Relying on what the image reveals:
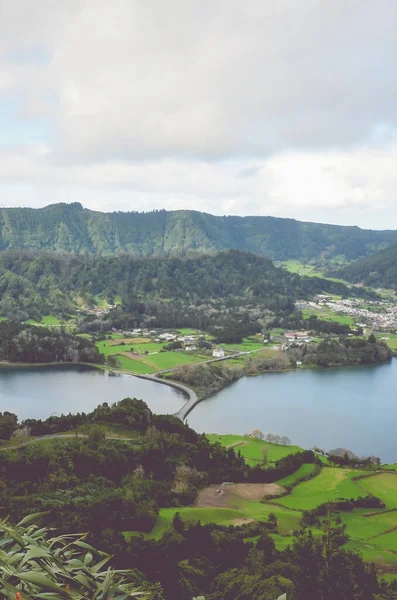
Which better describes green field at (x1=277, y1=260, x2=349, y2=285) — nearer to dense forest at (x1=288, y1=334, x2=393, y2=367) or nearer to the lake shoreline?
dense forest at (x1=288, y1=334, x2=393, y2=367)

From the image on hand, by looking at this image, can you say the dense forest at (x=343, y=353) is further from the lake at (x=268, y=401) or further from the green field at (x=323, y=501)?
the green field at (x=323, y=501)

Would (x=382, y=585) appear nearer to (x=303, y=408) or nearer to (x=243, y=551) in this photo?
(x=243, y=551)

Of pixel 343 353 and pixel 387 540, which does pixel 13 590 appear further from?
pixel 343 353

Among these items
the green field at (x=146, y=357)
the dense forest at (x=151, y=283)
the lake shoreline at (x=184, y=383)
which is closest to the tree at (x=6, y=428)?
the lake shoreline at (x=184, y=383)

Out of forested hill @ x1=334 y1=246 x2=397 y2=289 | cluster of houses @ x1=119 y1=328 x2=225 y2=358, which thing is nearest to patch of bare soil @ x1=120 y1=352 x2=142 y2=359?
cluster of houses @ x1=119 y1=328 x2=225 y2=358

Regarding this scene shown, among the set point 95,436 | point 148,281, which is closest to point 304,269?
point 148,281

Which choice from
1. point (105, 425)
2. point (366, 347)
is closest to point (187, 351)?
point (366, 347)
